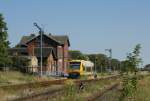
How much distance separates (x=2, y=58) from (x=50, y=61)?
3432 centimetres

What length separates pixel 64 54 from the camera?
117m

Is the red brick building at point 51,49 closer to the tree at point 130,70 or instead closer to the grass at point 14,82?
the grass at point 14,82

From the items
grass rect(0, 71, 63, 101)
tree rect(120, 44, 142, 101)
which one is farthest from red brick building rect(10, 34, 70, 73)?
tree rect(120, 44, 142, 101)

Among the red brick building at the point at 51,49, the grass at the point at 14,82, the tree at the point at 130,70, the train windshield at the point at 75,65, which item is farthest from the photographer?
the red brick building at the point at 51,49

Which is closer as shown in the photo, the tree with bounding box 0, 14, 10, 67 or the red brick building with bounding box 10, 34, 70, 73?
the tree with bounding box 0, 14, 10, 67

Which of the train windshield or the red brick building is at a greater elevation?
the red brick building

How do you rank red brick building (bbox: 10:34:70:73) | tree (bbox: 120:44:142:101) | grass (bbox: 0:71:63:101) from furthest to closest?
red brick building (bbox: 10:34:70:73) → grass (bbox: 0:71:63:101) → tree (bbox: 120:44:142:101)

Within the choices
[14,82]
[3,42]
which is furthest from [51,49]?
[14,82]

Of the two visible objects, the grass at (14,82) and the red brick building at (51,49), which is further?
the red brick building at (51,49)

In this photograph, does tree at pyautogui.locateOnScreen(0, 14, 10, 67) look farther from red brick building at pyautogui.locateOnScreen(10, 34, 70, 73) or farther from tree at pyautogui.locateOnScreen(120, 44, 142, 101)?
tree at pyautogui.locateOnScreen(120, 44, 142, 101)

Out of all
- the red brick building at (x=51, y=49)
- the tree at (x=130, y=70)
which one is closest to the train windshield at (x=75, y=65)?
the red brick building at (x=51, y=49)

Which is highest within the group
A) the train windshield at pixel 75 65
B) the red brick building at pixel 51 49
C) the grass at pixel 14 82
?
the red brick building at pixel 51 49

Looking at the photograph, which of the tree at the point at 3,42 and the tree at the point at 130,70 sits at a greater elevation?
the tree at the point at 3,42

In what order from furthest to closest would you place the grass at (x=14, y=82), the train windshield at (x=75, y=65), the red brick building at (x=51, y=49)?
the red brick building at (x=51, y=49)
the train windshield at (x=75, y=65)
the grass at (x=14, y=82)
